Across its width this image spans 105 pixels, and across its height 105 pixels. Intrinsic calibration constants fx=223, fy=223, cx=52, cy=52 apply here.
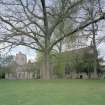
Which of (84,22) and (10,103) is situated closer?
(10,103)

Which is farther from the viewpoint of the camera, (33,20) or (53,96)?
(33,20)

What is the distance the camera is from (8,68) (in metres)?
29.3

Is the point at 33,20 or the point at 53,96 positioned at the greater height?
the point at 33,20

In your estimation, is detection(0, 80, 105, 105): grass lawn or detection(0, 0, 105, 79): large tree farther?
detection(0, 0, 105, 79): large tree

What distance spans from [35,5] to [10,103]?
13761 mm

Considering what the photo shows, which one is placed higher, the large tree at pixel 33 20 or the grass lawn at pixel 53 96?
the large tree at pixel 33 20

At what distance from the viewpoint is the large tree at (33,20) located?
17.2m

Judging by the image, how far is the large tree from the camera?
1722 centimetres

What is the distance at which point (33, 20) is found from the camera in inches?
718

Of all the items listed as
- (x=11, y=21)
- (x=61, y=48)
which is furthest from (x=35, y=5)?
(x=61, y=48)

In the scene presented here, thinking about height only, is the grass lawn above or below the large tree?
below

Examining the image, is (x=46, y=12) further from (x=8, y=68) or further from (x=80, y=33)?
(x=8, y=68)

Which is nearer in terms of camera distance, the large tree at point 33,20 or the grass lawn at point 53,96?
the grass lawn at point 53,96

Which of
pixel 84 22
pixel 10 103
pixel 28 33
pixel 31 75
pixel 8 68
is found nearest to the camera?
pixel 10 103
